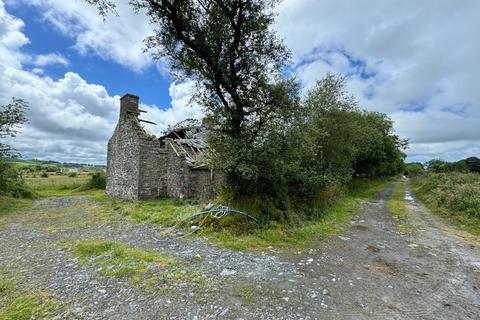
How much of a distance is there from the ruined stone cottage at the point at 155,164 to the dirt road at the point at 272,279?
7730 millimetres

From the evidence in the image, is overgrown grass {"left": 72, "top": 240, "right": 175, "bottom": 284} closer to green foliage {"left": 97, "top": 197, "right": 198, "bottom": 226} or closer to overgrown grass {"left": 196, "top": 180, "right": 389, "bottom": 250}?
overgrown grass {"left": 196, "top": 180, "right": 389, "bottom": 250}

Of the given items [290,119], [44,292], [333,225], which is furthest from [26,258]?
[333,225]

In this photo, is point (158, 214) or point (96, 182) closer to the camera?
point (158, 214)

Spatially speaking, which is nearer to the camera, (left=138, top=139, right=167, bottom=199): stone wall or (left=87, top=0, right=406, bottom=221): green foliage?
(left=87, top=0, right=406, bottom=221): green foliage

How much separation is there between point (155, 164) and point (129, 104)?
551 cm

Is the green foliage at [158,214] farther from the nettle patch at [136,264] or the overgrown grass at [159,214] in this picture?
the nettle patch at [136,264]

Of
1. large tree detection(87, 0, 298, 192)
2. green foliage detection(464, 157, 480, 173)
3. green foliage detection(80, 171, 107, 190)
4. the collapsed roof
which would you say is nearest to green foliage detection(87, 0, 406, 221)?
large tree detection(87, 0, 298, 192)

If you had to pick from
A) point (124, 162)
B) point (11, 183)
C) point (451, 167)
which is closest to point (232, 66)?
point (124, 162)

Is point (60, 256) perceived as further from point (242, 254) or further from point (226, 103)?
point (226, 103)

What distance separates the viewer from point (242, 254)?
732 cm

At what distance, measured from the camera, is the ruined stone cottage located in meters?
17.2

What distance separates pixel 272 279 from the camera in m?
5.70

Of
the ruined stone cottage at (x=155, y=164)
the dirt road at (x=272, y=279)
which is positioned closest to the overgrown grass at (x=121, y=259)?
the dirt road at (x=272, y=279)

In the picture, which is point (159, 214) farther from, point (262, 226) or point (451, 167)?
point (451, 167)
